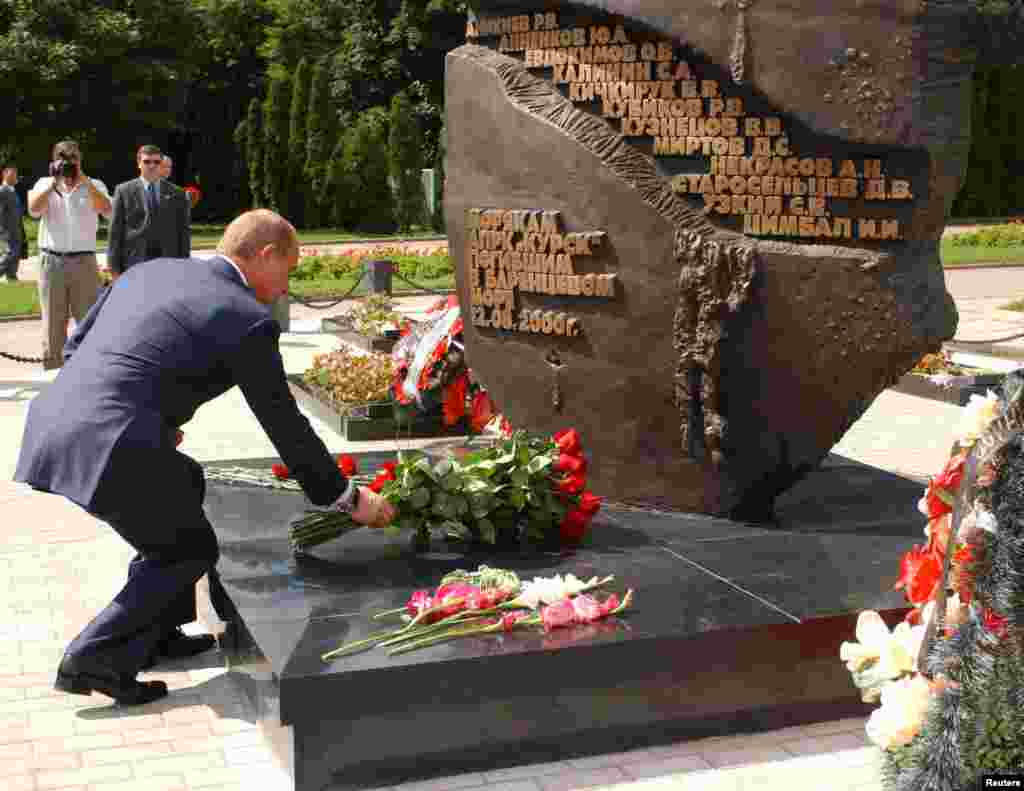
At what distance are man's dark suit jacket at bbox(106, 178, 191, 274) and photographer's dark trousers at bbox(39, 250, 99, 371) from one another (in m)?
0.64

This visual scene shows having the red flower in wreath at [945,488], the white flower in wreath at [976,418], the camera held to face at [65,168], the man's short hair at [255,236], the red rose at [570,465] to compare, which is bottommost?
the red rose at [570,465]

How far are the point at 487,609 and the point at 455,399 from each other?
4790mm

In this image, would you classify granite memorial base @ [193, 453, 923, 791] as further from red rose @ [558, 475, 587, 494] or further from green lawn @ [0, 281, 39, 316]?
green lawn @ [0, 281, 39, 316]

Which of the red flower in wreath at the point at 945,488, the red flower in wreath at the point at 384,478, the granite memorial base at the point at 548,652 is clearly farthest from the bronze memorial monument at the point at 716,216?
the red flower in wreath at the point at 945,488

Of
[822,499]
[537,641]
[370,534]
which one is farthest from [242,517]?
[822,499]

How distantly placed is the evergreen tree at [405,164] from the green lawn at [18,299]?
13.0 meters

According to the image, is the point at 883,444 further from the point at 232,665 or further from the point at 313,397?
the point at 232,665

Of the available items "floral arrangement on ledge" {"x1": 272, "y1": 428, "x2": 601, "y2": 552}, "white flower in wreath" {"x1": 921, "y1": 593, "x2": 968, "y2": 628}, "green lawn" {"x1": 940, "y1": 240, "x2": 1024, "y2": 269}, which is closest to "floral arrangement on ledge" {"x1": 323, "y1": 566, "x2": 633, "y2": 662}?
"floral arrangement on ledge" {"x1": 272, "y1": 428, "x2": 601, "y2": 552}

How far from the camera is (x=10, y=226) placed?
20766 millimetres

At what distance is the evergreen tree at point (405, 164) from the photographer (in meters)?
31.9

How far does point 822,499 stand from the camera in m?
6.37

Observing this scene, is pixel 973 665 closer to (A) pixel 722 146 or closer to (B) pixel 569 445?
(B) pixel 569 445

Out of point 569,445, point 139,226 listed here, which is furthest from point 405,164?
point 569,445

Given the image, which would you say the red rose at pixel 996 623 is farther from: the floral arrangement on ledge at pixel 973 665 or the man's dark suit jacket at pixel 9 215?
the man's dark suit jacket at pixel 9 215
